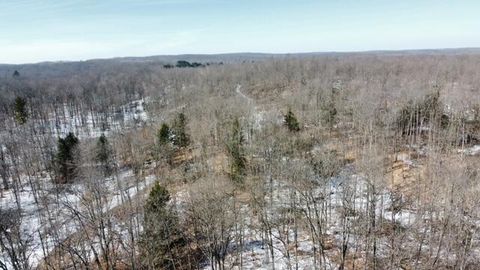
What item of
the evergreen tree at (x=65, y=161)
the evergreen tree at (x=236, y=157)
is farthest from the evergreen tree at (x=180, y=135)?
the evergreen tree at (x=65, y=161)

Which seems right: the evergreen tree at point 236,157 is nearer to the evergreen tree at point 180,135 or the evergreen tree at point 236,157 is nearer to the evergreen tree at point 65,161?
the evergreen tree at point 180,135

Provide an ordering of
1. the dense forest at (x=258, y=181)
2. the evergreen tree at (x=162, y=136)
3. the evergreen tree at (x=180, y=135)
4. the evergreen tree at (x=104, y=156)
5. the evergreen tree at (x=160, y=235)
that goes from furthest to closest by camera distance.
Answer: the evergreen tree at (x=180, y=135) < the evergreen tree at (x=162, y=136) < the evergreen tree at (x=104, y=156) < the dense forest at (x=258, y=181) < the evergreen tree at (x=160, y=235)

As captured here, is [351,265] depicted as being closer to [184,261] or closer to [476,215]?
[476,215]

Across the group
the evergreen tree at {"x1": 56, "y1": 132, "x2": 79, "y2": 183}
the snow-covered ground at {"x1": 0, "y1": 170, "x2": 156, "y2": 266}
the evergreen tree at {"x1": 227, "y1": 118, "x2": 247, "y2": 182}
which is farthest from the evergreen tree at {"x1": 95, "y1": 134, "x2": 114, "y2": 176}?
the evergreen tree at {"x1": 227, "y1": 118, "x2": 247, "y2": 182}

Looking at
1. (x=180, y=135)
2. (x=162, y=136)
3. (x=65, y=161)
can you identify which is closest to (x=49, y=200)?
(x=65, y=161)

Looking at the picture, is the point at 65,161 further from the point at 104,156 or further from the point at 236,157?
the point at 236,157

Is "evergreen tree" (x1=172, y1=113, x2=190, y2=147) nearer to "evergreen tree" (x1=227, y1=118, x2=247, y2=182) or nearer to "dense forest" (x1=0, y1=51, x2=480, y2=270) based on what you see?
"dense forest" (x1=0, y1=51, x2=480, y2=270)
